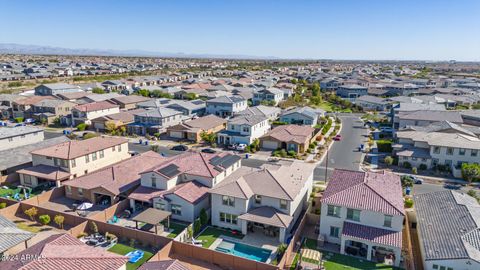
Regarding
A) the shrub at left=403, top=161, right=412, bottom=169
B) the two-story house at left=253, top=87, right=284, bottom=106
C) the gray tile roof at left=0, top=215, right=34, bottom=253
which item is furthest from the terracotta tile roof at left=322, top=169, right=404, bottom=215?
the two-story house at left=253, top=87, right=284, bottom=106

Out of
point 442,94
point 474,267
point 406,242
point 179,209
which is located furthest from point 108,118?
point 442,94


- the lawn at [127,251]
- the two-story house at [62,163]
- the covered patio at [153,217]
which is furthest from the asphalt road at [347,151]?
the two-story house at [62,163]

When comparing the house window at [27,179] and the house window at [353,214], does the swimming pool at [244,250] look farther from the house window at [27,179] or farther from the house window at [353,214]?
the house window at [27,179]

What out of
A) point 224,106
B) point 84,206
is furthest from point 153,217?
point 224,106

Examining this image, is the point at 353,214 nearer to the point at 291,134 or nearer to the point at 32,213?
the point at 32,213

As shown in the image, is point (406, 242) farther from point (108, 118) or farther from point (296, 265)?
point (108, 118)
